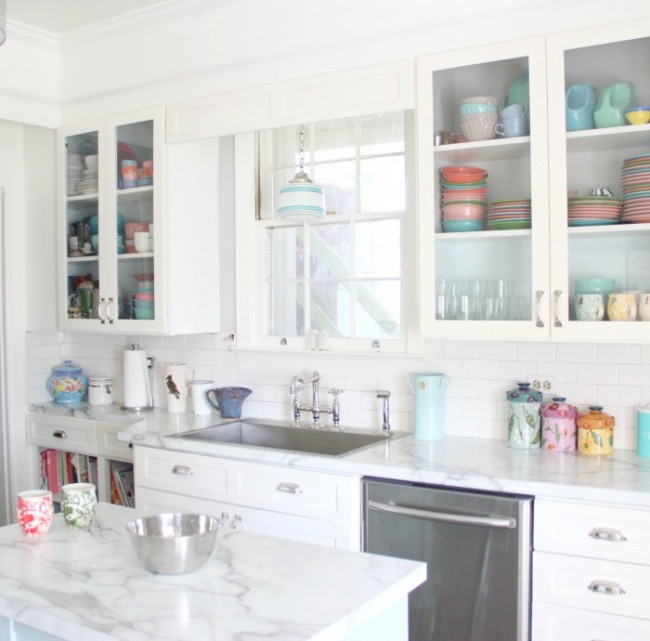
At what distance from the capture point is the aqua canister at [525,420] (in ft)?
9.38

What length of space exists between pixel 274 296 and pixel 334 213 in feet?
1.72

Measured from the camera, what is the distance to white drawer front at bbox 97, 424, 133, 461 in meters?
3.67

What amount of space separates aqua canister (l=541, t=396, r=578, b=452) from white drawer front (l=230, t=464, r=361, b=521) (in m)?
0.75

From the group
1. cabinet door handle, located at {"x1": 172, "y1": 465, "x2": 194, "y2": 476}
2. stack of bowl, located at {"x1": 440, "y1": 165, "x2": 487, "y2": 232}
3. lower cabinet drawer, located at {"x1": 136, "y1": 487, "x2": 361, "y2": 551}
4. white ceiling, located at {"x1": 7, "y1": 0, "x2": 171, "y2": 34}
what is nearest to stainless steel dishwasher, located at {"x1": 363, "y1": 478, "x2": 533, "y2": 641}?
lower cabinet drawer, located at {"x1": 136, "y1": 487, "x2": 361, "y2": 551}

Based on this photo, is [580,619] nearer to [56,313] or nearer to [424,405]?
[424,405]

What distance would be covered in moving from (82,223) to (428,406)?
206cm

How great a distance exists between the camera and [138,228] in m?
3.69

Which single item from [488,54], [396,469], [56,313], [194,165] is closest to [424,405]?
[396,469]

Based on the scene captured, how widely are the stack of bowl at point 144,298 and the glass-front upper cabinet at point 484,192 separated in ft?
4.72

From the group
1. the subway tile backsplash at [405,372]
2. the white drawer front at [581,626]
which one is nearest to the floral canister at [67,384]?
the subway tile backsplash at [405,372]

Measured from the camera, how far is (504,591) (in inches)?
94.0

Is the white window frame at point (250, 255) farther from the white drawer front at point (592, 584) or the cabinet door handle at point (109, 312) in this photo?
the white drawer front at point (592, 584)

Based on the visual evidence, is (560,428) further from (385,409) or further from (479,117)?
(479,117)

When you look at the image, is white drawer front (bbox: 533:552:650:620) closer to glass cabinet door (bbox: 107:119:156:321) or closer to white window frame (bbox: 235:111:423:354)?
white window frame (bbox: 235:111:423:354)
